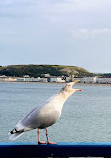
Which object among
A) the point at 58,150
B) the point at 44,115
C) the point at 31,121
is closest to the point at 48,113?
the point at 44,115

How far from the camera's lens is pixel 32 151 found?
284 centimetres

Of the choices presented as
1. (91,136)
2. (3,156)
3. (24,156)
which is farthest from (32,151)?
(91,136)

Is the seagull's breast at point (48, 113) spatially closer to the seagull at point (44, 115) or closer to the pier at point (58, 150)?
the seagull at point (44, 115)

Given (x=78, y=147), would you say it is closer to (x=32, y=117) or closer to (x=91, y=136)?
(x=32, y=117)

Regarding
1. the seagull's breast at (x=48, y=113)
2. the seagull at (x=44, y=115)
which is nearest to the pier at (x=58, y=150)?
the seagull at (x=44, y=115)

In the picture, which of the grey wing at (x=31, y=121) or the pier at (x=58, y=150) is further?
the grey wing at (x=31, y=121)

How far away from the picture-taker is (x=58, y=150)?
283 centimetres

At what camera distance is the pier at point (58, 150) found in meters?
2.80

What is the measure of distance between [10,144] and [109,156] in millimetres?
Answer: 912

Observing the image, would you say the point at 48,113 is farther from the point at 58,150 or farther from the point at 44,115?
the point at 58,150

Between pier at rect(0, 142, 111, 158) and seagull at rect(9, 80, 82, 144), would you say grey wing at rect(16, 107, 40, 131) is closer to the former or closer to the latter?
seagull at rect(9, 80, 82, 144)

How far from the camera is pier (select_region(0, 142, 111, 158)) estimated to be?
9.19ft

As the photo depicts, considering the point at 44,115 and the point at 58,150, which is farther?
the point at 44,115

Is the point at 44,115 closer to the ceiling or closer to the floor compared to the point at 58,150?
closer to the ceiling
